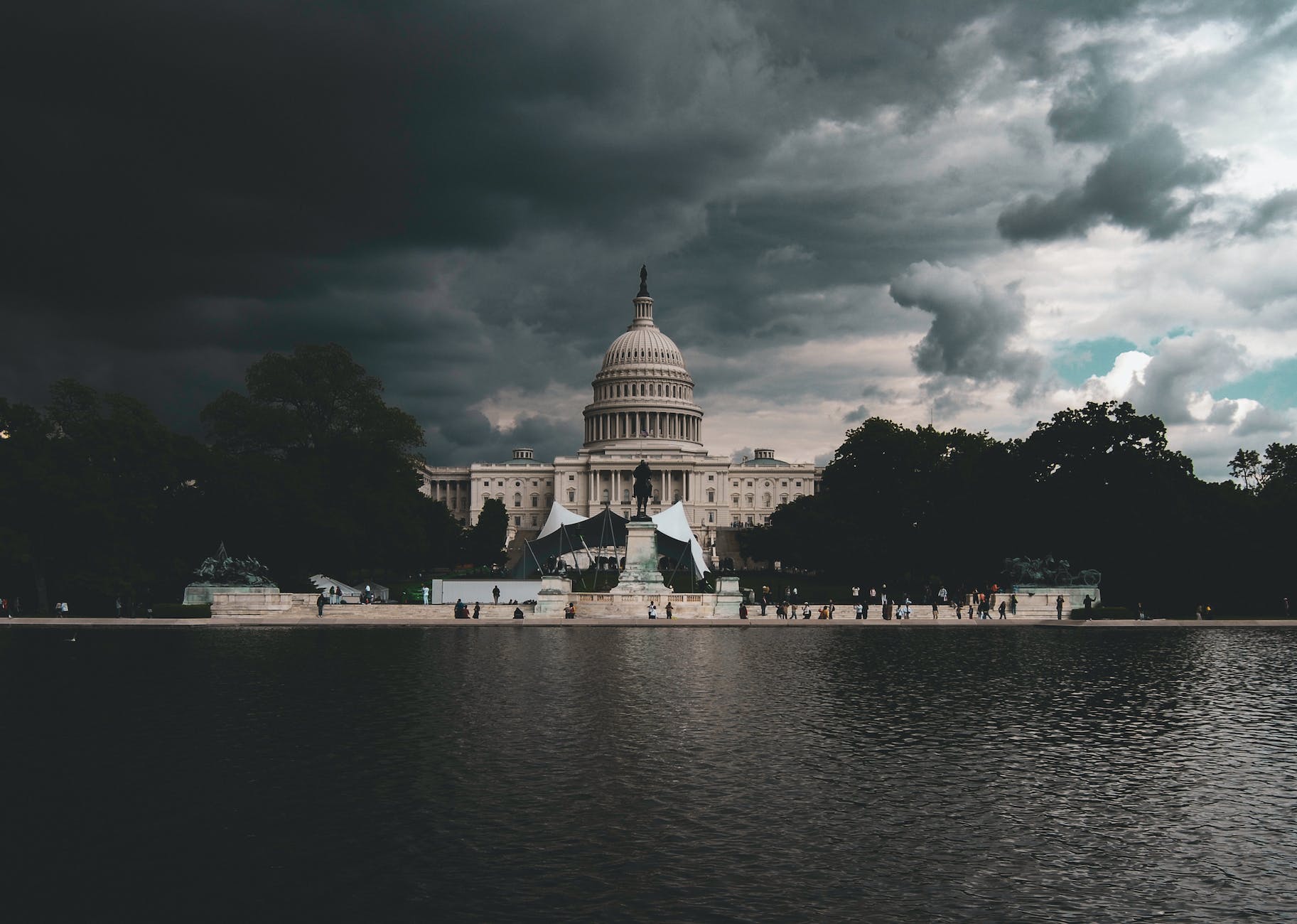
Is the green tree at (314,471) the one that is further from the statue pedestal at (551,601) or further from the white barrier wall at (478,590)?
the statue pedestal at (551,601)

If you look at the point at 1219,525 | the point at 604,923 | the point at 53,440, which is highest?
the point at 53,440

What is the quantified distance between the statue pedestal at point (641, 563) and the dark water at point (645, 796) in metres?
29.7

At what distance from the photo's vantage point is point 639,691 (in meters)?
25.1

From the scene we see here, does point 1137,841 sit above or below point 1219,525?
below

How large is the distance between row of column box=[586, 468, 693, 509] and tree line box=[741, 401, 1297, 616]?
101397mm

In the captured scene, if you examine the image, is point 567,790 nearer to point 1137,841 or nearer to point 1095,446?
point 1137,841

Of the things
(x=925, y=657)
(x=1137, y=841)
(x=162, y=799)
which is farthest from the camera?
(x=925, y=657)

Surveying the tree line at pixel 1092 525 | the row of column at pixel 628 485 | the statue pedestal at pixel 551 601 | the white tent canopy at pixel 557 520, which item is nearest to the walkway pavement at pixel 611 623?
the statue pedestal at pixel 551 601

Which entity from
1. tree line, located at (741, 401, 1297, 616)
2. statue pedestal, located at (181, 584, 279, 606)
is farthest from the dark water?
tree line, located at (741, 401, 1297, 616)

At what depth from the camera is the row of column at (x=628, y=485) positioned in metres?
194

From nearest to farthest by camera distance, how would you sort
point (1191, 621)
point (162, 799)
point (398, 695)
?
point (162, 799)
point (398, 695)
point (1191, 621)

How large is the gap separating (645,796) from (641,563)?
45097 millimetres

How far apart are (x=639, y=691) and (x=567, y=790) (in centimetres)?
991

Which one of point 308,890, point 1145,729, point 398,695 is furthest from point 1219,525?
point 308,890
